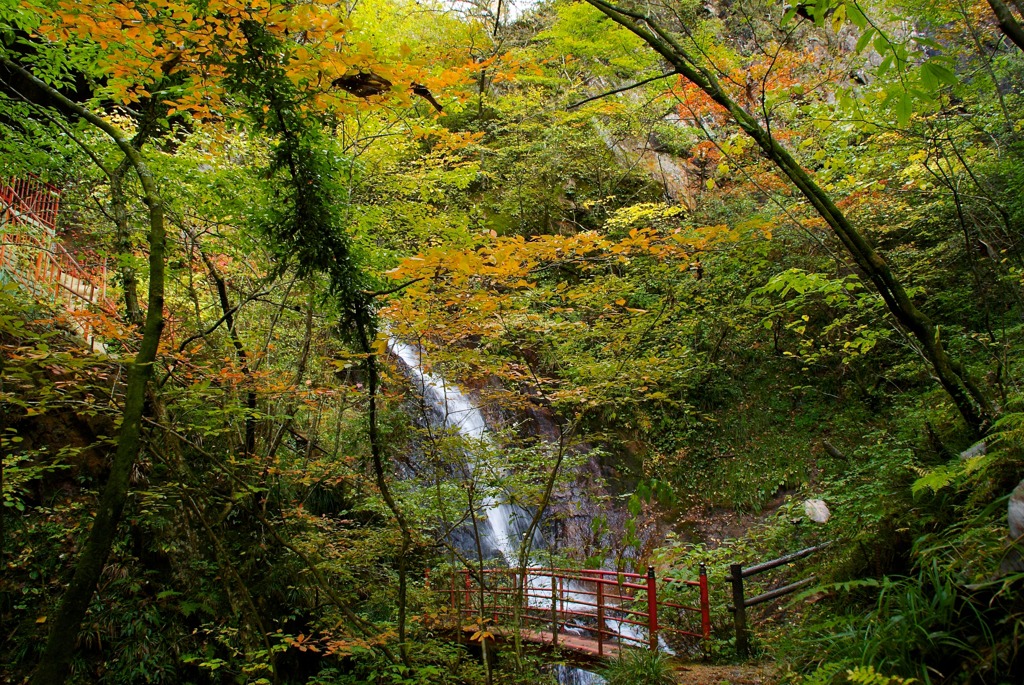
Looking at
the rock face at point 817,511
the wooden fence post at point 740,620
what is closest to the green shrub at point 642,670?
the wooden fence post at point 740,620

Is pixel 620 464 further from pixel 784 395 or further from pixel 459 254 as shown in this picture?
pixel 459 254

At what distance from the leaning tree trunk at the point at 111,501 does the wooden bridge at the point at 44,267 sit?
4.67 m

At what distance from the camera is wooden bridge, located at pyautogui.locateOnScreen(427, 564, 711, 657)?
18.7 feet

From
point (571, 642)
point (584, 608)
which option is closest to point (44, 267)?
point (571, 642)

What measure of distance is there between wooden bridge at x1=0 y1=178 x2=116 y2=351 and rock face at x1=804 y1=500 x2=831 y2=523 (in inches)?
383

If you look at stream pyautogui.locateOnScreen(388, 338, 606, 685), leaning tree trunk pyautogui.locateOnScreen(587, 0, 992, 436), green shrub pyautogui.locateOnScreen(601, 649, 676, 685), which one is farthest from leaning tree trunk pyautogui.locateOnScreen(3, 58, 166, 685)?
stream pyautogui.locateOnScreen(388, 338, 606, 685)

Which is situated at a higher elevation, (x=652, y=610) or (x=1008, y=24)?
(x=1008, y=24)

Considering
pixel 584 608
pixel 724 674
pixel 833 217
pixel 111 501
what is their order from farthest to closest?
pixel 584 608 < pixel 724 674 < pixel 833 217 < pixel 111 501

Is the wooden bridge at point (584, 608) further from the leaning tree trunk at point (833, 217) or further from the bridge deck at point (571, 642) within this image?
the leaning tree trunk at point (833, 217)

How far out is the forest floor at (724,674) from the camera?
4.66 m

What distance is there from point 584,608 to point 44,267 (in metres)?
9.31

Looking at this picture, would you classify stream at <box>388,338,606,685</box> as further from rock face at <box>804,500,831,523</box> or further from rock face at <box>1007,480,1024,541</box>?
rock face at <box>1007,480,1024,541</box>

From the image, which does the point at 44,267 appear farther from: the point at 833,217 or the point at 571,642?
the point at 833,217

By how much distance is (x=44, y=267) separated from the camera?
284 inches
